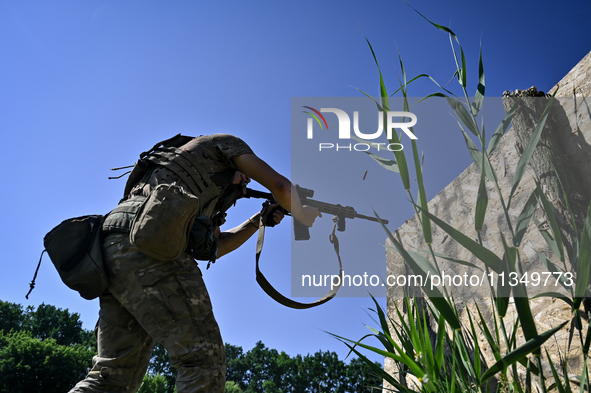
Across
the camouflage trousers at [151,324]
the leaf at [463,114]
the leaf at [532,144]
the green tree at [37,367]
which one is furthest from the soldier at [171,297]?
the green tree at [37,367]

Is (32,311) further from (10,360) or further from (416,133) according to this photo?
(416,133)

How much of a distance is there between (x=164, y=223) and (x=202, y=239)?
0.80 ft

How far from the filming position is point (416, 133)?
86.6 inches

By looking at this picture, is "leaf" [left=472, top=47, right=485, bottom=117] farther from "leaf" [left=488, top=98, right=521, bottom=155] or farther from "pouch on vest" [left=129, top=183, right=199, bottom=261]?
"pouch on vest" [left=129, top=183, right=199, bottom=261]

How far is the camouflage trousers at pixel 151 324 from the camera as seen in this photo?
154 centimetres

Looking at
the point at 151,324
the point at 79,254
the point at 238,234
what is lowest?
the point at 151,324

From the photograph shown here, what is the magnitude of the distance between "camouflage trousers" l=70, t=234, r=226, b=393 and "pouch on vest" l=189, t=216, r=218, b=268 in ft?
0.20

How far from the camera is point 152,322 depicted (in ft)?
5.23

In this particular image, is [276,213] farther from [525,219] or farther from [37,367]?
[37,367]

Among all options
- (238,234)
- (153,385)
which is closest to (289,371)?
(153,385)

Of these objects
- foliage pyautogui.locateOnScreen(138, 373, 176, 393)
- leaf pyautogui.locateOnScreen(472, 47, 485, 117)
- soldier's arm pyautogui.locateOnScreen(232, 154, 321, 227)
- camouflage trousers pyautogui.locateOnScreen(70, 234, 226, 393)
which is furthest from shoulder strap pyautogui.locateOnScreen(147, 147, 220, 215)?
foliage pyautogui.locateOnScreen(138, 373, 176, 393)

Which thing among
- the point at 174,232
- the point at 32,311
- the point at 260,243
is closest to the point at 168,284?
the point at 174,232

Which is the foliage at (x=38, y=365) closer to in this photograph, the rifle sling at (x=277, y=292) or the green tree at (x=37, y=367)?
the green tree at (x=37, y=367)

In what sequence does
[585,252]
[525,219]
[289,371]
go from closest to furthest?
[585,252] → [525,219] → [289,371]
